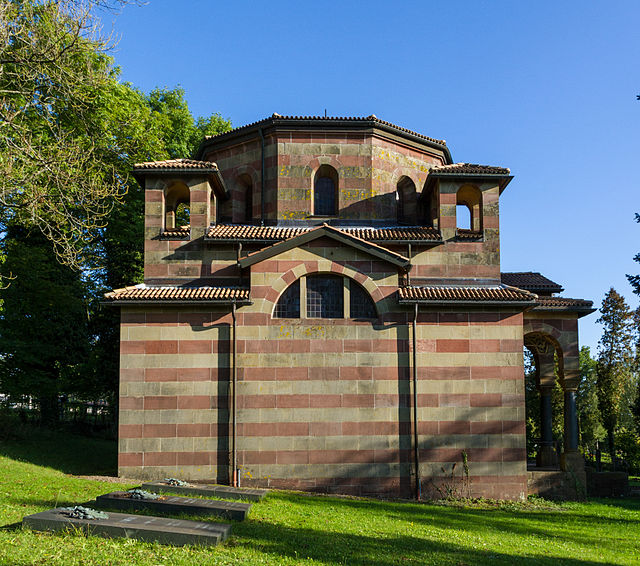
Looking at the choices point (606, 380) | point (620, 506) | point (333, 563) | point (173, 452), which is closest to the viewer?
point (333, 563)

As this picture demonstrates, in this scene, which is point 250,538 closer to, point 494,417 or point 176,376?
point 176,376

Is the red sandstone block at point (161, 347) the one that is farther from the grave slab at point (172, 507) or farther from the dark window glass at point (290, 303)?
the grave slab at point (172, 507)

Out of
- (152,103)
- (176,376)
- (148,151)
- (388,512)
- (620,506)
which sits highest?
(152,103)

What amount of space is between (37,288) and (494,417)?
76.3ft

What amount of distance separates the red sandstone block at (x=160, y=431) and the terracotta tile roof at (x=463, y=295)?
9.11m

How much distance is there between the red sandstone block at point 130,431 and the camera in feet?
63.8

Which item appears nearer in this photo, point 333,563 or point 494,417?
point 333,563

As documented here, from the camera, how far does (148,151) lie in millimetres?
28453

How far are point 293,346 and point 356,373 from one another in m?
2.41

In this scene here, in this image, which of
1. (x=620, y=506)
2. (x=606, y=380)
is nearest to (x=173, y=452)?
(x=620, y=506)

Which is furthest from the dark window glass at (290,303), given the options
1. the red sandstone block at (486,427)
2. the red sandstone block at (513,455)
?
the red sandstone block at (513,455)

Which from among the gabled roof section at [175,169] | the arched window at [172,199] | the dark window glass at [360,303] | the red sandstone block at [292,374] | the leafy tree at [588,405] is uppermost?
the gabled roof section at [175,169]

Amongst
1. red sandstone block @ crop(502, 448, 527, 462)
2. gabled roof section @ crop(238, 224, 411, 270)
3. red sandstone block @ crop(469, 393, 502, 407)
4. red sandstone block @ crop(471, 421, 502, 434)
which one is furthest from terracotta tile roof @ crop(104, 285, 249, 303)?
red sandstone block @ crop(502, 448, 527, 462)

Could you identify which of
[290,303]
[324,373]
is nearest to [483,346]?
[324,373]
